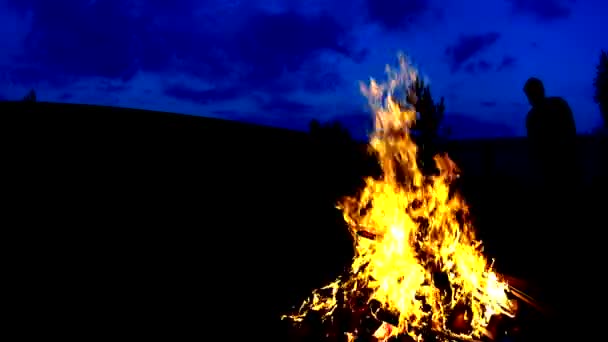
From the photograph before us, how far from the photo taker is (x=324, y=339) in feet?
10.5

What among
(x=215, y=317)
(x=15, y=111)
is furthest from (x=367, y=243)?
(x=15, y=111)

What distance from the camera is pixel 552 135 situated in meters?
4.67

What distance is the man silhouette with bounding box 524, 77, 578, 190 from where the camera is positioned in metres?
4.62

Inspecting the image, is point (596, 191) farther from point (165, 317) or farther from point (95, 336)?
point (95, 336)

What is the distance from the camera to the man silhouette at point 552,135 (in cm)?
462

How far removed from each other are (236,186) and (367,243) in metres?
2.01

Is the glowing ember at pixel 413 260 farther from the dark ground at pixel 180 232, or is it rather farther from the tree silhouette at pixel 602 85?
the tree silhouette at pixel 602 85

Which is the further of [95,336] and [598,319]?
[95,336]

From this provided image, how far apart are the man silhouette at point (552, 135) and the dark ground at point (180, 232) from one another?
53 centimetres

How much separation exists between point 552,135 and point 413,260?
2637 mm

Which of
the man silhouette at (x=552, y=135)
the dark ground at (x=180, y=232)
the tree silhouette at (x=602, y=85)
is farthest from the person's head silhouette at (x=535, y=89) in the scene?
the tree silhouette at (x=602, y=85)

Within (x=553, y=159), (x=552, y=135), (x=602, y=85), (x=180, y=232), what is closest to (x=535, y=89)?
(x=552, y=135)

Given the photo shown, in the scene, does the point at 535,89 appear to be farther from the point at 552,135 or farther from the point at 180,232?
the point at 180,232

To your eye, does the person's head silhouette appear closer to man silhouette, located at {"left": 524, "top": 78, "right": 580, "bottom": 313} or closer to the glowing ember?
man silhouette, located at {"left": 524, "top": 78, "right": 580, "bottom": 313}
